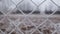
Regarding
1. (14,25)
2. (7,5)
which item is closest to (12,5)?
(7,5)

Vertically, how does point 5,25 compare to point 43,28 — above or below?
above

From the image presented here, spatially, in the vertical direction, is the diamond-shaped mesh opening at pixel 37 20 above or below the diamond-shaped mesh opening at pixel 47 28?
above

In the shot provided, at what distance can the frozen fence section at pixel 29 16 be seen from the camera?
111 centimetres

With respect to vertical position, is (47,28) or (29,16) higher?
(29,16)

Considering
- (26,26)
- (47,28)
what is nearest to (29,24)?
(26,26)

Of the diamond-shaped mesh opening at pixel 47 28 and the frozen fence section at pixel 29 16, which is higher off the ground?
the frozen fence section at pixel 29 16

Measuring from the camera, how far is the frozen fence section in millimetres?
1109

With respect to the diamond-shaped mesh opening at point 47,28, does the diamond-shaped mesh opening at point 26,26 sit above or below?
above

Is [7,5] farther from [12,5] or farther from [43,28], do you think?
[43,28]

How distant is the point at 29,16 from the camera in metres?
1.13

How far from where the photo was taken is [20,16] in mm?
1137

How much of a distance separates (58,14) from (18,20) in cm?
30

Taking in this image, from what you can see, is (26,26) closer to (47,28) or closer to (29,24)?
(29,24)

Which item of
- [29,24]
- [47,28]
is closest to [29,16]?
[29,24]
